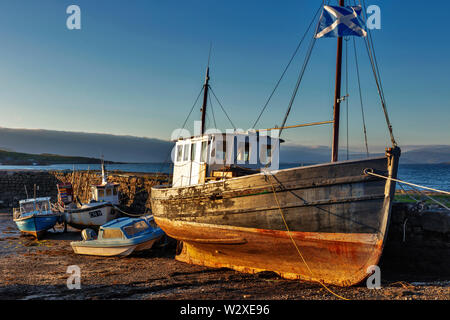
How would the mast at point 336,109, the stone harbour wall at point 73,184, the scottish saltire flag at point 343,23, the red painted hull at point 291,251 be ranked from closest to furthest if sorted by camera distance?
the red painted hull at point 291,251
the scottish saltire flag at point 343,23
the mast at point 336,109
the stone harbour wall at point 73,184

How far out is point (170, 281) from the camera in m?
10.1

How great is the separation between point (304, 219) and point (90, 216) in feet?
55.8

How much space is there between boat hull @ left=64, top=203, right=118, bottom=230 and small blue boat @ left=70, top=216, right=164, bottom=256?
5511 mm

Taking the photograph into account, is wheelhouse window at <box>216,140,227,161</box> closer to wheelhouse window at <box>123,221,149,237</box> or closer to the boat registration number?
wheelhouse window at <box>123,221,149,237</box>

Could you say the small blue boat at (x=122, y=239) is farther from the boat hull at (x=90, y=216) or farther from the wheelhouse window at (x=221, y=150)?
the wheelhouse window at (x=221, y=150)

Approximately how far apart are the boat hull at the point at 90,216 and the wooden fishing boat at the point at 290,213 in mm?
10790

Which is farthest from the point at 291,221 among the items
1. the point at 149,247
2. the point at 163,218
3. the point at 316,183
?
the point at 149,247

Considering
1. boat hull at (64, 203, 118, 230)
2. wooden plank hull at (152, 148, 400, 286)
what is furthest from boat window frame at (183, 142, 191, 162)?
boat hull at (64, 203, 118, 230)

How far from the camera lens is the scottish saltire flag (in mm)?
8750

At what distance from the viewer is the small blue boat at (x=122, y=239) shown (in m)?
13.7

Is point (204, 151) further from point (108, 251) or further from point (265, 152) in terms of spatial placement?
point (108, 251)

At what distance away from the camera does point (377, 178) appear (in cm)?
768

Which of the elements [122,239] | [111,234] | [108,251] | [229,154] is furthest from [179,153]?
[108,251]

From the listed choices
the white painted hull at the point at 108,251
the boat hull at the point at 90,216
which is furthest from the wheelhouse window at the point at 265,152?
Answer: the boat hull at the point at 90,216
